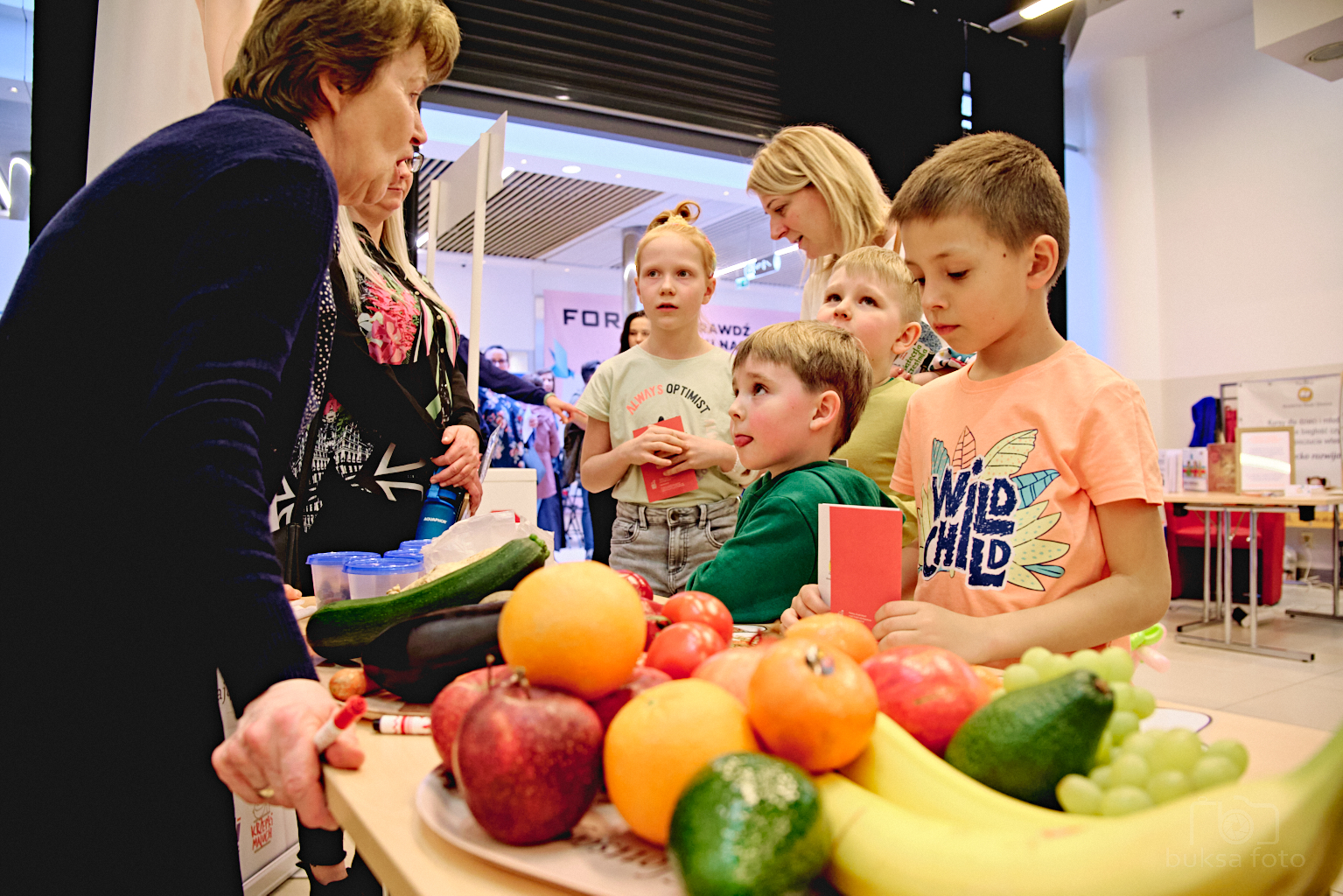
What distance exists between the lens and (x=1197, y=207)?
8797mm

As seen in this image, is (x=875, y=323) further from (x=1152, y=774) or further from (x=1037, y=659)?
(x=1152, y=774)

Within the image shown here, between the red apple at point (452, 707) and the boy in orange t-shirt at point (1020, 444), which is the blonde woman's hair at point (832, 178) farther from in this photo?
the red apple at point (452, 707)

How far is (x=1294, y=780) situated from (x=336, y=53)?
1.20 m

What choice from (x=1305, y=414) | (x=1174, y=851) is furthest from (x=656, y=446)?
(x=1305, y=414)

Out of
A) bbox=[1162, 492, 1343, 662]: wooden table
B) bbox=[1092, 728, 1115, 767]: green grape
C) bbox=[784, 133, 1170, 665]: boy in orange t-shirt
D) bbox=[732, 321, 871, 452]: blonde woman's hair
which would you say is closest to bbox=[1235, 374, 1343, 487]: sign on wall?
bbox=[1162, 492, 1343, 662]: wooden table

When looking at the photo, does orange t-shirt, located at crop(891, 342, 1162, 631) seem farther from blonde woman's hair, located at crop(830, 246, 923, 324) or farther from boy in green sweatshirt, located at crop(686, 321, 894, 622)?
blonde woman's hair, located at crop(830, 246, 923, 324)

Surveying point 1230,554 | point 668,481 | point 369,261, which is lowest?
point 1230,554

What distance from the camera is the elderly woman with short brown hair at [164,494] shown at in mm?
667

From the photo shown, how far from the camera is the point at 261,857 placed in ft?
6.71

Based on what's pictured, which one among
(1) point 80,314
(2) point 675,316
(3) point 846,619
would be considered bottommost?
(3) point 846,619

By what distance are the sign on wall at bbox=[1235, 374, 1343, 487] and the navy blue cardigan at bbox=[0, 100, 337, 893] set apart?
351 inches

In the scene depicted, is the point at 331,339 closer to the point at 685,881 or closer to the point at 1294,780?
the point at 685,881

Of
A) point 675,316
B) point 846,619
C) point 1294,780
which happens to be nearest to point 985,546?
point 846,619

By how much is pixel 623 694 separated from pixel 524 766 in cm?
15
